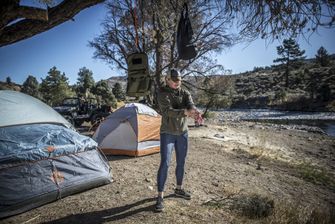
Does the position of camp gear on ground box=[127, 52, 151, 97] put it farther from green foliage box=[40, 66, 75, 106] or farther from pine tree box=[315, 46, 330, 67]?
pine tree box=[315, 46, 330, 67]

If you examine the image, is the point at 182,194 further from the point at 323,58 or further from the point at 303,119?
the point at 323,58

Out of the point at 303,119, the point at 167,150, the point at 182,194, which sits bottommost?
the point at 303,119

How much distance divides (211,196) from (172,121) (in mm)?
1853

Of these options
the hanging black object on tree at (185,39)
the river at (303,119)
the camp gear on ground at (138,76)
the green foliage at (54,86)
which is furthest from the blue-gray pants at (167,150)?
the green foliage at (54,86)

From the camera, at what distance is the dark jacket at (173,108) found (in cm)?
411

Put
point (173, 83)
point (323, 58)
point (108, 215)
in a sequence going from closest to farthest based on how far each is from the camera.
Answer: point (108, 215)
point (173, 83)
point (323, 58)

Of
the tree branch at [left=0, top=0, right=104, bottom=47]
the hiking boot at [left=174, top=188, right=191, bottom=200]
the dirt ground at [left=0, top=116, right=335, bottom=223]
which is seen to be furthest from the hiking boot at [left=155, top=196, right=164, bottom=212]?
the tree branch at [left=0, top=0, right=104, bottom=47]

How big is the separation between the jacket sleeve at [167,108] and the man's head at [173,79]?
213 millimetres

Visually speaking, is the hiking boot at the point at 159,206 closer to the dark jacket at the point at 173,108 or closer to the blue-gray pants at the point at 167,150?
the blue-gray pants at the point at 167,150

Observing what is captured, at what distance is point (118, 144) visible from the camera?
803cm

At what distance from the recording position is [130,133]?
25.8 ft

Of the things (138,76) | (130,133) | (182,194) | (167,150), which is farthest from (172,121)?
(130,133)

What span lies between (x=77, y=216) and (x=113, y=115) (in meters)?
4.69

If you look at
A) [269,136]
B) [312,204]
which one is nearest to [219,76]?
[269,136]
